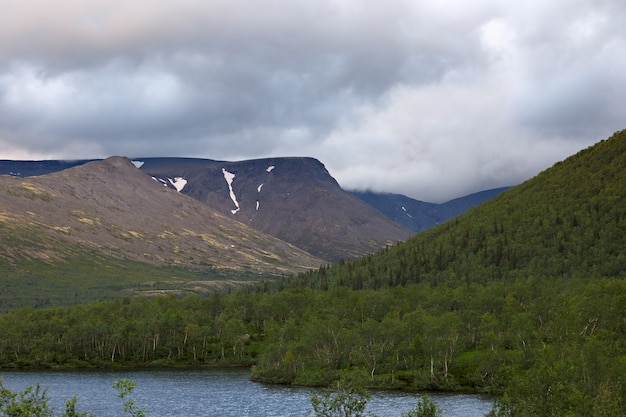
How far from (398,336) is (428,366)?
54.4 feet

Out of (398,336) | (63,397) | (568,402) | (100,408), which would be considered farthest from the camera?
(398,336)

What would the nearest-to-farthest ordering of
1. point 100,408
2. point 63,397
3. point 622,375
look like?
point 622,375, point 100,408, point 63,397

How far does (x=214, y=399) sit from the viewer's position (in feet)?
529

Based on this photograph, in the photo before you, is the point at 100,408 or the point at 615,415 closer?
the point at 615,415

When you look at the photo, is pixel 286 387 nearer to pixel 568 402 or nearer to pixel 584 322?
pixel 584 322

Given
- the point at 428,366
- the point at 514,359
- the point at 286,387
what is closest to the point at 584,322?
the point at 514,359

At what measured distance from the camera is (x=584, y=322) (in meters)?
178

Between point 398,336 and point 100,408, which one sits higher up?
point 398,336

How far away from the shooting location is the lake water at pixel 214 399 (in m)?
143

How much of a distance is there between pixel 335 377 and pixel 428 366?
2399 cm

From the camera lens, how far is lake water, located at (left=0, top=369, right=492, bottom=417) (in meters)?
143

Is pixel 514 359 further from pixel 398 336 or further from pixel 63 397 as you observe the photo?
pixel 63 397

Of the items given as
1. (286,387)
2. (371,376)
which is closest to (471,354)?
(371,376)

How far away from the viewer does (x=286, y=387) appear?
180 meters
